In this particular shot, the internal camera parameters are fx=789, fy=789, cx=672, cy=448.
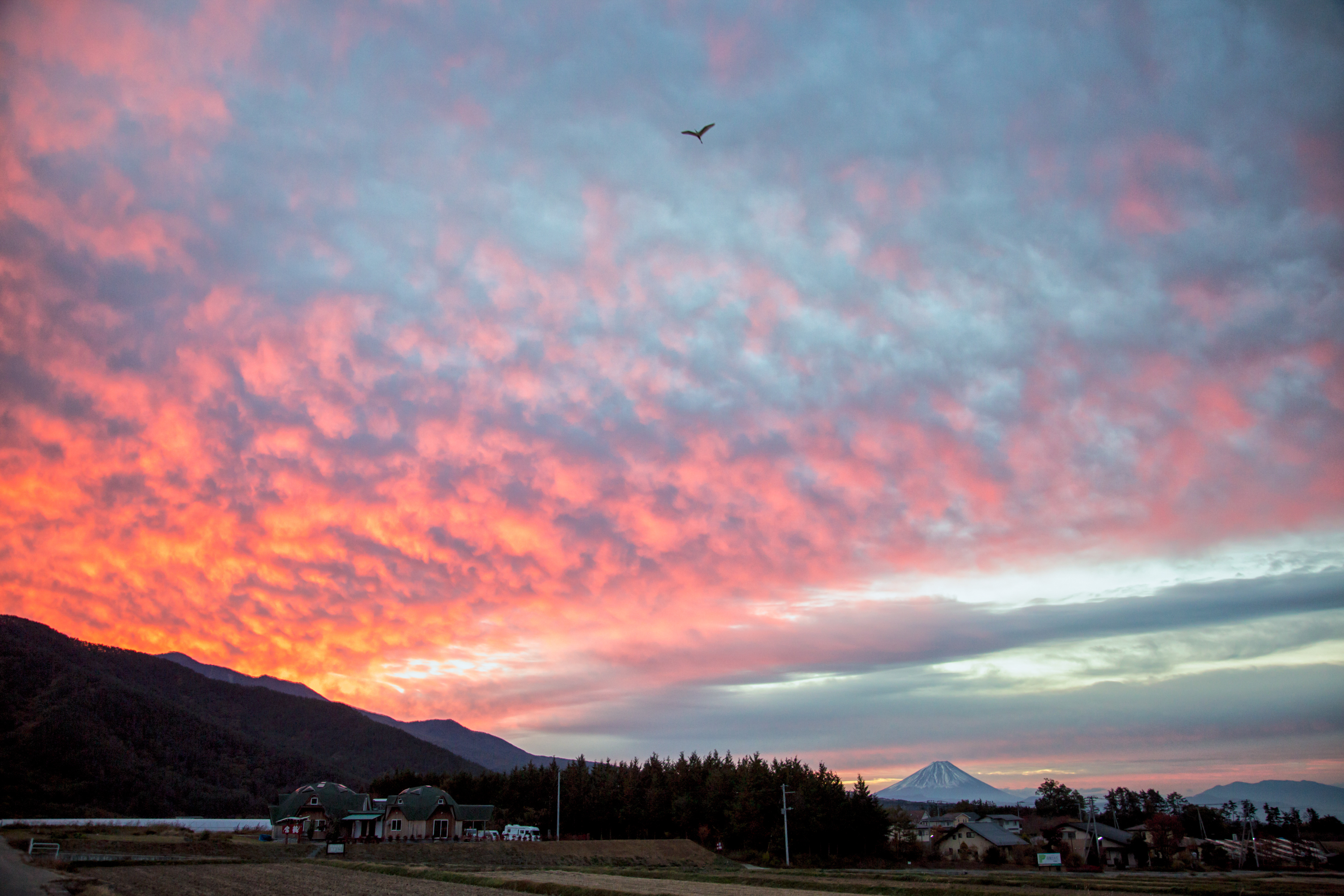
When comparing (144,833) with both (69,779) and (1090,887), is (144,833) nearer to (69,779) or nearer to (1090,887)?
(1090,887)

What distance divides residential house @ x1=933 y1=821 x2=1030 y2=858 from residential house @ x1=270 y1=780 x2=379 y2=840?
67165mm

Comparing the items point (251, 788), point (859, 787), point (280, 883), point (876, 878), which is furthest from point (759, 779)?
point (251, 788)

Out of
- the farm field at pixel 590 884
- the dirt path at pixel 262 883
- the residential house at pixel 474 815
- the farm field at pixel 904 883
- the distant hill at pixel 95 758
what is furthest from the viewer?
the distant hill at pixel 95 758

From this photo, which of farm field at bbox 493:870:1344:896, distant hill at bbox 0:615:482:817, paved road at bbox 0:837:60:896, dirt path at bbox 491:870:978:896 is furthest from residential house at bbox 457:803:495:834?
distant hill at bbox 0:615:482:817

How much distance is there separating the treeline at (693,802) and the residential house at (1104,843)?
874 inches

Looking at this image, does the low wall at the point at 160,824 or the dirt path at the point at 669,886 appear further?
the low wall at the point at 160,824

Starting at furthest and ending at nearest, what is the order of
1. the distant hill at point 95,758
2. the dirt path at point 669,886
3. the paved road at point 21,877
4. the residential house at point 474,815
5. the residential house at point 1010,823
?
the distant hill at point 95,758
the residential house at point 1010,823
the residential house at point 474,815
the dirt path at point 669,886
the paved road at point 21,877

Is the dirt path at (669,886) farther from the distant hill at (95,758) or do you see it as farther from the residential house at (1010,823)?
the distant hill at (95,758)

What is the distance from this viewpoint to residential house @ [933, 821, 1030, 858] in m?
90.4

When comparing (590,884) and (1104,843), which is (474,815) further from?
(1104,843)

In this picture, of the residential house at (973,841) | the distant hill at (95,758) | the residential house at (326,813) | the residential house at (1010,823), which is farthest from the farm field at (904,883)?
the distant hill at (95,758)

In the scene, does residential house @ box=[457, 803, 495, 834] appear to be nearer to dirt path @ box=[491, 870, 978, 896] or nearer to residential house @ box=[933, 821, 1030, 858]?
dirt path @ box=[491, 870, 978, 896]

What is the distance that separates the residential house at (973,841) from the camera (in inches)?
3558

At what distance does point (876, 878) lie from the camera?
173 feet
